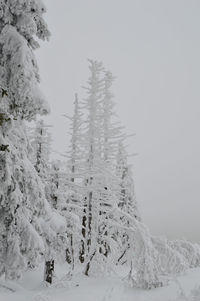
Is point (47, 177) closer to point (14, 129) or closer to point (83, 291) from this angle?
point (83, 291)

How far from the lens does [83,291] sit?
1642 centimetres

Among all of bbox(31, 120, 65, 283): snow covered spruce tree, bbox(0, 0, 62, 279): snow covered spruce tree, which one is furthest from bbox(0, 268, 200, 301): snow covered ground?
bbox(0, 0, 62, 279): snow covered spruce tree

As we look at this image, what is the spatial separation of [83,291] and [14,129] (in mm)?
10805

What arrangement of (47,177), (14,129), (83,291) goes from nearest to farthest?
(14,129) → (83,291) → (47,177)

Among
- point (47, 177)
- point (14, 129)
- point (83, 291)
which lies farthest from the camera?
point (47, 177)

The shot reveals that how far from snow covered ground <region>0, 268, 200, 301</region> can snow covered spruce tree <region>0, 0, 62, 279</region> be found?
6.16m

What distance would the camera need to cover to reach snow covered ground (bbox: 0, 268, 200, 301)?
15.1 metres

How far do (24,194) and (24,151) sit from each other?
144 cm

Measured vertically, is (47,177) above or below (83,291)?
above

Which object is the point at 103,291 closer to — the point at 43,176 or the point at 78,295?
the point at 78,295

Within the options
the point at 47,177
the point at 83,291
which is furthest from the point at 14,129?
the point at 83,291

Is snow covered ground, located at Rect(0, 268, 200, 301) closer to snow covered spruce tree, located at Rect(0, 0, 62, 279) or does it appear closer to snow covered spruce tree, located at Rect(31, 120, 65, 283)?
snow covered spruce tree, located at Rect(31, 120, 65, 283)

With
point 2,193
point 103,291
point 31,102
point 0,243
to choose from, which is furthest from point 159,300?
point 31,102

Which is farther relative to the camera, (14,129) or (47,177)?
(47,177)
